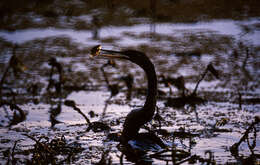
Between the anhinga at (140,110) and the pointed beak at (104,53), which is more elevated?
the pointed beak at (104,53)

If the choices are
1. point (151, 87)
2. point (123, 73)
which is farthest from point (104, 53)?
point (123, 73)

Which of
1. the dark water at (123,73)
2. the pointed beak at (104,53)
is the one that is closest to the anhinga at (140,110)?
the pointed beak at (104,53)

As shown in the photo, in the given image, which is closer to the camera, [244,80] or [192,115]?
[192,115]

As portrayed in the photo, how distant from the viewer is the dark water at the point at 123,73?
16.5 ft

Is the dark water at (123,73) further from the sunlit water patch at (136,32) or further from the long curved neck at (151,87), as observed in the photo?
the long curved neck at (151,87)

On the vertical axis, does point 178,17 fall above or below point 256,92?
above

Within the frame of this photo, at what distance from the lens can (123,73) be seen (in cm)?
858

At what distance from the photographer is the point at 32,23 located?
10.6 metres

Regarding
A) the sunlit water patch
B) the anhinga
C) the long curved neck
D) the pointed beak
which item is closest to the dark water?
the sunlit water patch

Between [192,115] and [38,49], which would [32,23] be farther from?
[192,115]

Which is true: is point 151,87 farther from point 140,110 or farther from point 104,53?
point 104,53

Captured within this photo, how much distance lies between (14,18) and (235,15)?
17.5 feet

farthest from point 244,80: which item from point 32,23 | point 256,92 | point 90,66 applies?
point 32,23

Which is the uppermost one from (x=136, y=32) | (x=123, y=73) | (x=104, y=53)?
(x=104, y=53)
